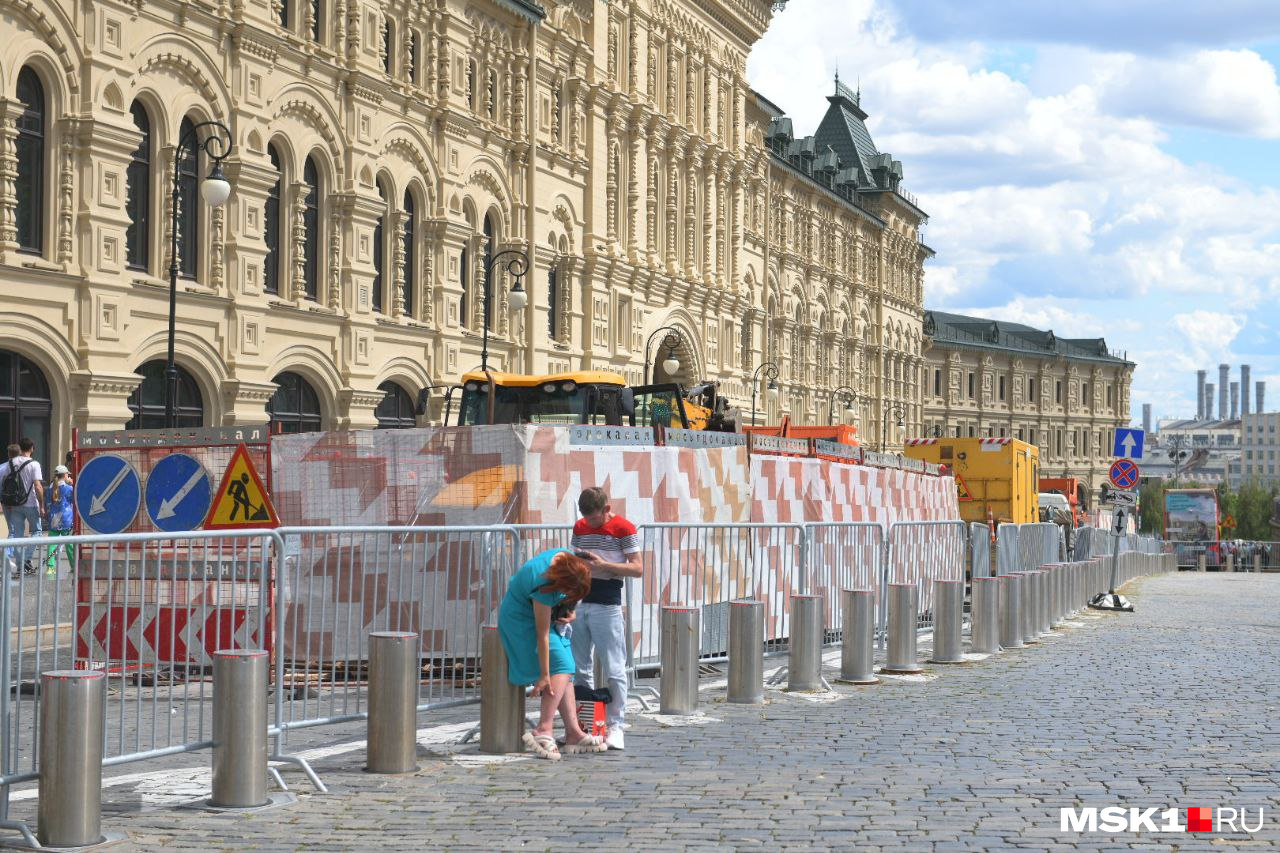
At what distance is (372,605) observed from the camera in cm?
1030

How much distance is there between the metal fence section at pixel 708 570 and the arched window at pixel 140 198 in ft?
62.4

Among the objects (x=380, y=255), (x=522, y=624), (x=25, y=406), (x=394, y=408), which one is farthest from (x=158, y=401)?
(x=522, y=624)

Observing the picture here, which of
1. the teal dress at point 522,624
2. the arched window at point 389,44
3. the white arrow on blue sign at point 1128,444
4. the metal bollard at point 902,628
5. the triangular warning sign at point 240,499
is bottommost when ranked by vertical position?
the metal bollard at point 902,628

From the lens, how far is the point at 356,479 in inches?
554

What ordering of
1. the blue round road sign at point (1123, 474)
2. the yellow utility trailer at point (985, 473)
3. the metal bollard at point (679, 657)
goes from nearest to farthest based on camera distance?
the metal bollard at point (679, 657), the blue round road sign at point (1123, 474), the yellow utility trailer at point (985, 473)

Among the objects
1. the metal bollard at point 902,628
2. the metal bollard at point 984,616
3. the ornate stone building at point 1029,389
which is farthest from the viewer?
the ornate stone building at point 1029,389

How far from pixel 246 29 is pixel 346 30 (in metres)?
4.36

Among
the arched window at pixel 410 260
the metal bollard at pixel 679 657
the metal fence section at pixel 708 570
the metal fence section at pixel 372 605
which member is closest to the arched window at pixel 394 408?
the arched window at pixel 410 260

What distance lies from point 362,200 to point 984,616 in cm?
2295

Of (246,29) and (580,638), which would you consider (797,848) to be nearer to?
(580,638)

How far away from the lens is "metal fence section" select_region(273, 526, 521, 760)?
383 inches

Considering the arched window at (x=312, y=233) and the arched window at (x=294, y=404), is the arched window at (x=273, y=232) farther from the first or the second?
the arched window at (x=294, y=404)

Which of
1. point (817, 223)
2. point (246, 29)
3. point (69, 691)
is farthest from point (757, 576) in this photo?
point (817, 223)

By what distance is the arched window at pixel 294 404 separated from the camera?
112 ft
